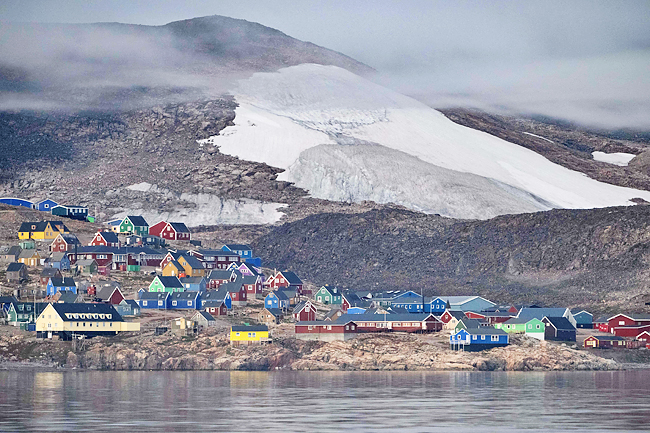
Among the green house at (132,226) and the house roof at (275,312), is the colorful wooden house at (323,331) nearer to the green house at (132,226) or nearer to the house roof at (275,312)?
the house roof at (275,312)

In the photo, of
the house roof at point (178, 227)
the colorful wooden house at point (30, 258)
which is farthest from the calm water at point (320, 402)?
the house roof at point (178, 227)

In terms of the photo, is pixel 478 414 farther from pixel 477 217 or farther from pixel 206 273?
pixel 477 217

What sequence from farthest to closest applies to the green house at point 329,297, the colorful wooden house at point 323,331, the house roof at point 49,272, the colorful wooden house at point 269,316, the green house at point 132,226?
the green house at point 132,226, the green house at point 329,297, the house roof at point 49,272, the colorful wooden house at point 269,316, the colorful wooden house at point 323,331

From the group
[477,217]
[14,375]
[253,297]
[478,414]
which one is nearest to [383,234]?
[477,217]

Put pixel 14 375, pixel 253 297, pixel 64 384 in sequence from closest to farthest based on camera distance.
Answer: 1. pixel 64 384
2. pixel 14 375
3. pixel 253 297

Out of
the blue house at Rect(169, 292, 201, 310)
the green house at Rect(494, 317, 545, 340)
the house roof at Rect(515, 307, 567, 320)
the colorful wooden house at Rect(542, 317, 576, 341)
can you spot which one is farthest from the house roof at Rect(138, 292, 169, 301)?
the colorful wooden house at Rect(542, 317, 576, 341)

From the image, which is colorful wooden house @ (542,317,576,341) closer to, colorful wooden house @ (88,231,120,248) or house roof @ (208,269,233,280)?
house roof @ (208,269,233,280)
